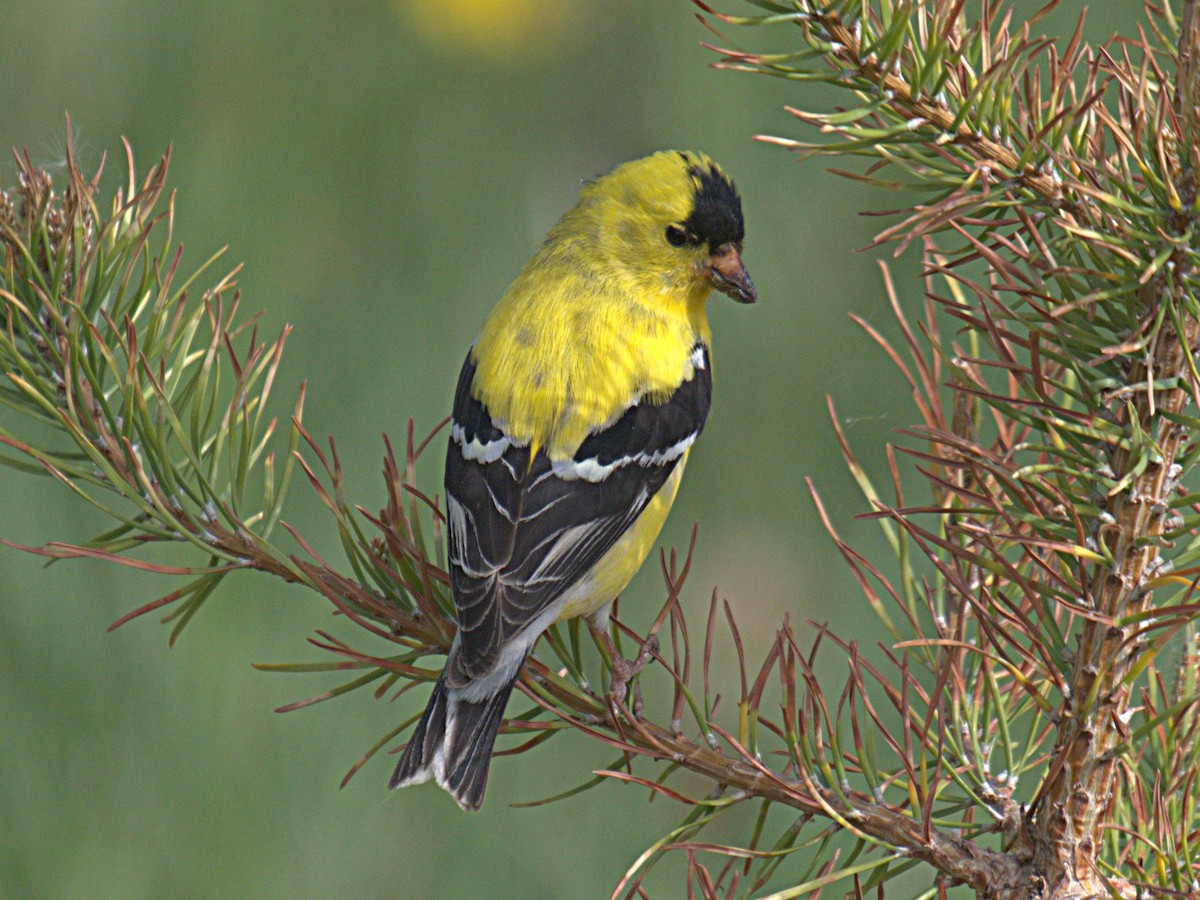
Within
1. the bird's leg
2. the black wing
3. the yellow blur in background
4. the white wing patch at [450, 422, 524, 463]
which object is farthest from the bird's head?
the yellow blur in background

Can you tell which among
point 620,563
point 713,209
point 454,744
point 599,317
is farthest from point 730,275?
point 454,744

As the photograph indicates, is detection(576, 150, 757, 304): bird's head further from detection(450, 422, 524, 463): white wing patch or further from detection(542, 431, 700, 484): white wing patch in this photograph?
detection(450, 422, 524, 463): white wing patch

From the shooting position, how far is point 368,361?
2293 mm

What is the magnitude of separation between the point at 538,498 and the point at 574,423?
143 millimetres

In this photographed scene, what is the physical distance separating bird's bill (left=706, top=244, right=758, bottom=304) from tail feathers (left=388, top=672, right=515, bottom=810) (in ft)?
2.89

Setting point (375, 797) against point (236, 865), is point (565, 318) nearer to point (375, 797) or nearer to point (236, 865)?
point (375, 797)

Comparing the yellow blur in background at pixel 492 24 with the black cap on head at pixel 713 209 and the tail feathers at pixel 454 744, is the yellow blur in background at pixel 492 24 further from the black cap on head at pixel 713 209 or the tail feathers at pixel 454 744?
the tail feathers at pixel 454 744

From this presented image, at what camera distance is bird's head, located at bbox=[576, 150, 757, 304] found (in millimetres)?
2043

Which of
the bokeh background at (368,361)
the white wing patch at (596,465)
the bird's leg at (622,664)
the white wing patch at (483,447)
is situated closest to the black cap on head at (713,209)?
the bokeh background at (368,361)

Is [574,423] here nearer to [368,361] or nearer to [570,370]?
[570,370]

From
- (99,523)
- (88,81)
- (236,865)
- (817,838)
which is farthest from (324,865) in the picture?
(88,81)

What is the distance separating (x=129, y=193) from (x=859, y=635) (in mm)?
1588

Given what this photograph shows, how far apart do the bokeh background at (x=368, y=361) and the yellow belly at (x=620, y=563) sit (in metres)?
0.34

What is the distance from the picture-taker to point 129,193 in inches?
47.0
